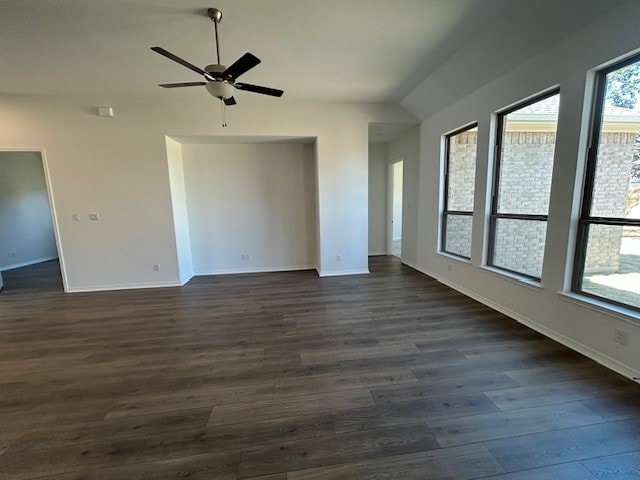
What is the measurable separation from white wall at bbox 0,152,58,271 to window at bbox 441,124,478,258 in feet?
30.0

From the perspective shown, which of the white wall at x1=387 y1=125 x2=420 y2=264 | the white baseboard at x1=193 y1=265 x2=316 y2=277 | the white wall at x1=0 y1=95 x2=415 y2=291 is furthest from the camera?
the white baseboard at x1=193 y1=265 x2=316 y2=277

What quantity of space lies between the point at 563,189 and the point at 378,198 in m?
4.28

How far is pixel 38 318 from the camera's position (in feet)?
→ 10.9

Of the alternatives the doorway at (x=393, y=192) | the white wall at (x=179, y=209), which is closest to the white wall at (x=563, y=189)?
the doorway at (x=393, y=192)

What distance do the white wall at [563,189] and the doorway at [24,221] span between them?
8124mm

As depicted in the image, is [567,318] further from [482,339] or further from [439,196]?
[439,196]

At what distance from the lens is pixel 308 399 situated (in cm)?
183

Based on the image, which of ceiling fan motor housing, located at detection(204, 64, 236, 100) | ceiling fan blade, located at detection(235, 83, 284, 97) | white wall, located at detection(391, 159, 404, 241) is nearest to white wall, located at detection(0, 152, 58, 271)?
ceiling fan motor housing, located at detection(204, 64, 236, 100)

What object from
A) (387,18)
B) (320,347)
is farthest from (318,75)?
(320,347)

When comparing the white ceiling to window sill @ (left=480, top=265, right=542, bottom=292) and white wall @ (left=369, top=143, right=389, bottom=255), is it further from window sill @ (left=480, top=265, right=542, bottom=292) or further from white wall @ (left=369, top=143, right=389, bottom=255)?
white wall @ (left=369, top=143, right=389, bottom=255)

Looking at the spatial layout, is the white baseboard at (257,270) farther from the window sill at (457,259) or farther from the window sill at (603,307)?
the window sill at (603,307)

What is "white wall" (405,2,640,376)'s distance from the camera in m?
2.03

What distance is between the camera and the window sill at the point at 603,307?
197 centimetres

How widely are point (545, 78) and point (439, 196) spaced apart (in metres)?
2.06
